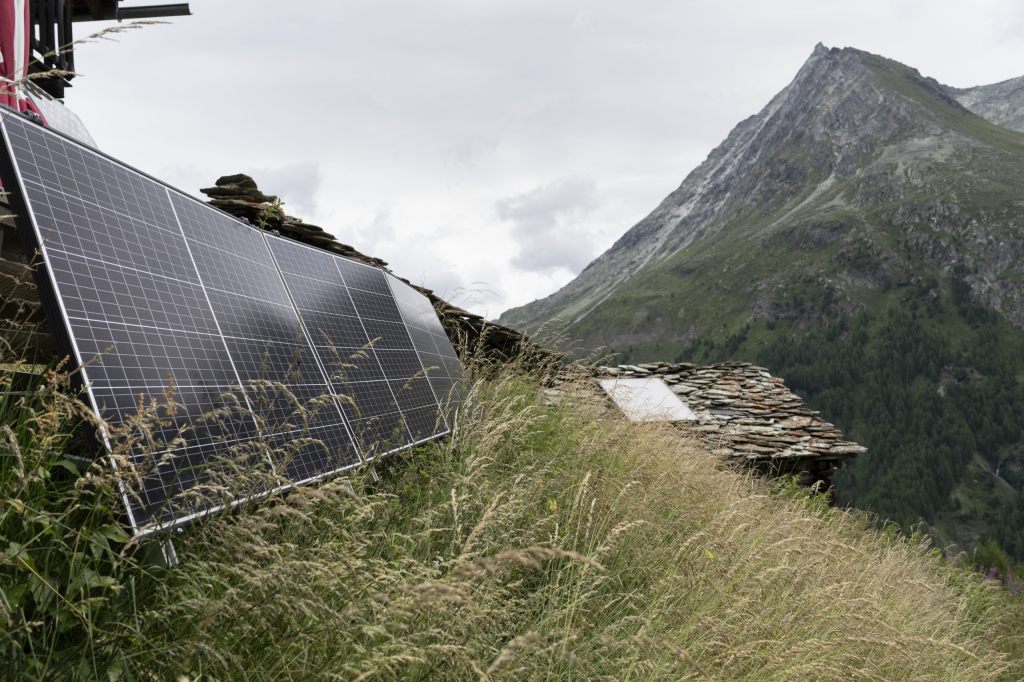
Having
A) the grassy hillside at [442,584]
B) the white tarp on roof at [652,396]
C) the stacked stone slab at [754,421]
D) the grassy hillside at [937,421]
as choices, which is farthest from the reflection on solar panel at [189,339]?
the grassy hillside at [937,421]

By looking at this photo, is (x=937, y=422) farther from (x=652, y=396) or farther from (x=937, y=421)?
(x=652, y=396)

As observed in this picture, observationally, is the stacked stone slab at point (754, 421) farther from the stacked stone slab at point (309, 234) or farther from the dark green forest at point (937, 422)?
the dark green forest at point (937, 422)

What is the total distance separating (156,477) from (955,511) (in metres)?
180

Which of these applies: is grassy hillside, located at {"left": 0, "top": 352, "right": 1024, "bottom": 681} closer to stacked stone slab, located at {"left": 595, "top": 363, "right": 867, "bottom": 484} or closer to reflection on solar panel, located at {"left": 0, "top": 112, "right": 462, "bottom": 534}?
reflection on solar panel, located at {"left": 0, "top": 112, "right": 462, "bottom": 534}

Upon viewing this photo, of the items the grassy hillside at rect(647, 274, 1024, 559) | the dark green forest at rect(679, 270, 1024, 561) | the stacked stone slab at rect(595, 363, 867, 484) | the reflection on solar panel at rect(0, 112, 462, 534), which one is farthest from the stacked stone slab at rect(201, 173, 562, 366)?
the dark green forest at rect(679, 270, 1024, 561)

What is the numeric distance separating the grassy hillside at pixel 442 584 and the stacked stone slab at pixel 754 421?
6107 millimetres

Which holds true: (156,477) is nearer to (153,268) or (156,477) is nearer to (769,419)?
(153,268)

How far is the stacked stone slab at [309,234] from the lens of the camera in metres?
8.59

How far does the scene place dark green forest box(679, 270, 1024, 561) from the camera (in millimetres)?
144000

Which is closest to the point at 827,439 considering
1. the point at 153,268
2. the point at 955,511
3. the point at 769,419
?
the point at 769,419

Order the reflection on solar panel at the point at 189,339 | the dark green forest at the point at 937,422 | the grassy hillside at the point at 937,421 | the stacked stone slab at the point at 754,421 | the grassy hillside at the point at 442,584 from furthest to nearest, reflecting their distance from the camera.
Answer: the grassy hillside at the point at 937,421, the dark green forest at the point at 937,422, the stacked stone slab at the point at 754,421, the reflection on solar panel at the point at 189,339, the grassy hillside at the point at 442,584

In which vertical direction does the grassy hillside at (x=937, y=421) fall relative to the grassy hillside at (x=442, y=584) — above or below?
below

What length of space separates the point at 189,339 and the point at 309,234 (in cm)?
586

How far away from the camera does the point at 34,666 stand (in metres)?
2.30
